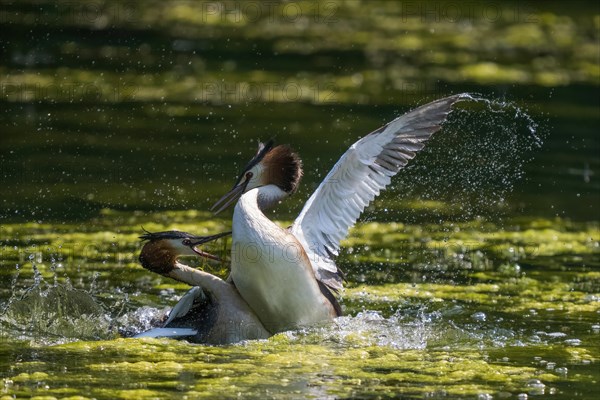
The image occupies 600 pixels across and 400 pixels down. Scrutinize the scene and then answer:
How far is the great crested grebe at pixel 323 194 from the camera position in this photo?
10.8 m

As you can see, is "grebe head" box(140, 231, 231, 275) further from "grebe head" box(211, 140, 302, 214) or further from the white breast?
"grebe head" box(211, 140, 302, 214)

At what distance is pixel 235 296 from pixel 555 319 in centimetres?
320

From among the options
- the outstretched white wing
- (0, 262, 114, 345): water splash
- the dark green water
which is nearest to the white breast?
the dark green water

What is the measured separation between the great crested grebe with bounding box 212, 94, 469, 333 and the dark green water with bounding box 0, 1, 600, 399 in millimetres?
372

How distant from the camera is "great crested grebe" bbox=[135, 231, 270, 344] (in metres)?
10.6

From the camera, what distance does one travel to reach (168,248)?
436 inches

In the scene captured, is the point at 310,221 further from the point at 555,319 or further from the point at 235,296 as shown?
the point at 555,319

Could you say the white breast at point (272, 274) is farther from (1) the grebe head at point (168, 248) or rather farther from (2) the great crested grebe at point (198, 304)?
(1) the grebe head at point (168, 248)

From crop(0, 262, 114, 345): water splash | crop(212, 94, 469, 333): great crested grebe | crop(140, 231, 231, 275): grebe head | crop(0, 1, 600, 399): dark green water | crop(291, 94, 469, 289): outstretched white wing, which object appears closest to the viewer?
crop(0, 1, 600, 399): dark green water

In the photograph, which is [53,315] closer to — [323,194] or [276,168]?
[276,168]

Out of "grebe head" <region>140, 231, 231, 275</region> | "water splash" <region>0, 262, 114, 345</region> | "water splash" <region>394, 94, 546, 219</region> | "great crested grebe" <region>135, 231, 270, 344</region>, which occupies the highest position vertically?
"water splash" <region>394, 94, 546, 219</region>

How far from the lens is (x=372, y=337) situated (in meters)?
10.8

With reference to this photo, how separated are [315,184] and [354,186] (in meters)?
4.82

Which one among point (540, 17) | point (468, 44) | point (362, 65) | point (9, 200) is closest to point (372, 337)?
point (9, 200)
